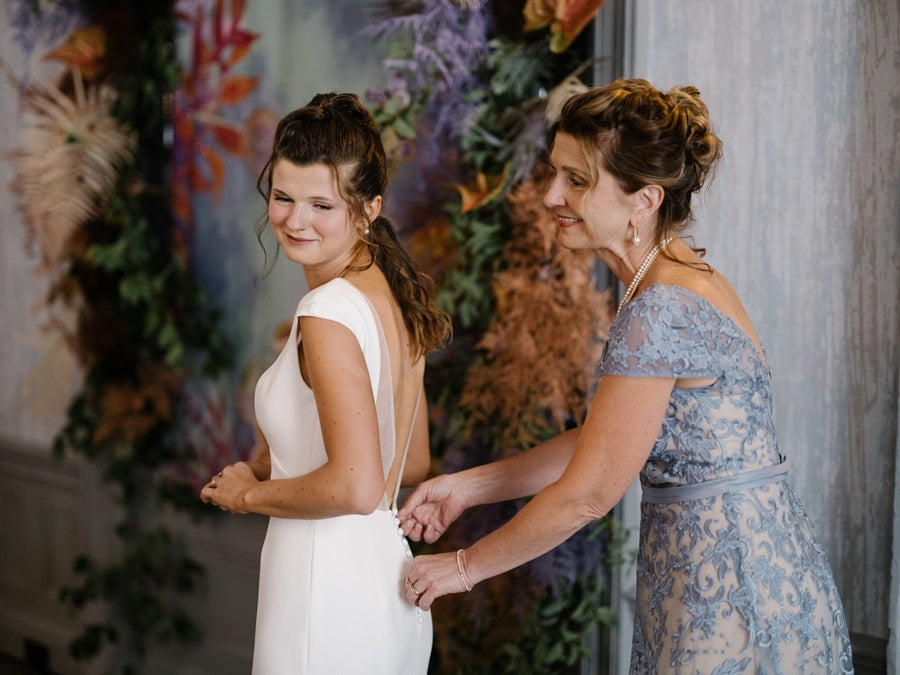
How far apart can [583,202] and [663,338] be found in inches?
10.9

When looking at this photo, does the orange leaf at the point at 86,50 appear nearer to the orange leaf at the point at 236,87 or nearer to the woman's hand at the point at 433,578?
the orange leaf at the point at 236,87

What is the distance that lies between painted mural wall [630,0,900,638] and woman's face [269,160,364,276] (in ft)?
3.33

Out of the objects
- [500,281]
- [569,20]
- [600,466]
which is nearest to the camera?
[600,466]

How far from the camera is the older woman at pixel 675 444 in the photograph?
146 centimetres

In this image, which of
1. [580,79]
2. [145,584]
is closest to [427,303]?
[580,79]

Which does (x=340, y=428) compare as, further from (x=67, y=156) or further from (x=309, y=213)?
(x=67, y=156)

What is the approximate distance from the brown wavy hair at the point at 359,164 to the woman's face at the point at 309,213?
0.01 meters

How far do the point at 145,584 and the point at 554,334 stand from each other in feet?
6.69

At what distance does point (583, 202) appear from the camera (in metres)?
1.56

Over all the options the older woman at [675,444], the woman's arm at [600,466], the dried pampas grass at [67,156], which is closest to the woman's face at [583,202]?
the older woman at [675,444]

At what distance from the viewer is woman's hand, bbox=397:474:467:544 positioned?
1.78 meters

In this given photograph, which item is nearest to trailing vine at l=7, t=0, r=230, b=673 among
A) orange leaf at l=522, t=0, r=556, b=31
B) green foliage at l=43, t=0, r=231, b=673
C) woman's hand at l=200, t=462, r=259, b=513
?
green foliage at l=43, t=0, r=231, b=673

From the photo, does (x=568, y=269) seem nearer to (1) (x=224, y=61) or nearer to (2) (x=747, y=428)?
(2) (x=747, y=428)

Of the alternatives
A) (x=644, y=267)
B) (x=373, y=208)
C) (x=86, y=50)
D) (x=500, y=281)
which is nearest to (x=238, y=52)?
(x=86, y=50)
